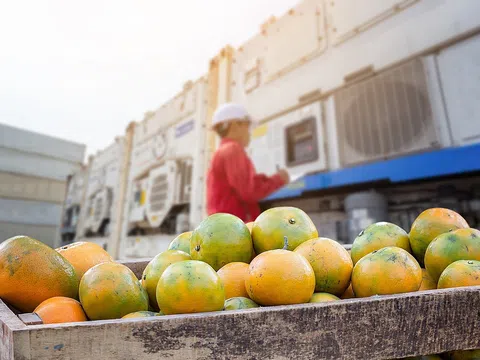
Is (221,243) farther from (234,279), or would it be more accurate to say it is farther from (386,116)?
(386,116)

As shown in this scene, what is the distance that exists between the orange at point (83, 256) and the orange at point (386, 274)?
2.46 ft

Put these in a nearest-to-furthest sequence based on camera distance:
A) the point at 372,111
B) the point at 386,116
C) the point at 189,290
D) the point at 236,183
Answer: the point at 189,290 < the point at 236,183 < the point at 386,116 < the point at 372,111

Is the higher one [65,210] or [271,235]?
[65,210]

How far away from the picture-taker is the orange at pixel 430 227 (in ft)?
3.31

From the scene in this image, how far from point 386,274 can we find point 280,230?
1.08ft

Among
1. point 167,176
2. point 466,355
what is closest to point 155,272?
point 466,355

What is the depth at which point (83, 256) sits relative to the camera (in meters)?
0.98

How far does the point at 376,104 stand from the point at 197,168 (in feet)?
10.3

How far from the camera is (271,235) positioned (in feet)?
3.28

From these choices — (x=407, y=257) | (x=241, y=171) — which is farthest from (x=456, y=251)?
(x=241, y=171)

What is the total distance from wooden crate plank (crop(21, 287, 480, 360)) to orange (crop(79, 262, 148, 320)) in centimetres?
19

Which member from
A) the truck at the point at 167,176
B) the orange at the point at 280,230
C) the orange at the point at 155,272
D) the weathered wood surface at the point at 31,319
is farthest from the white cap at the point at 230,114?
the weathered wood surface at the point at 31,319

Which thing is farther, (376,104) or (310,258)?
(376,104)

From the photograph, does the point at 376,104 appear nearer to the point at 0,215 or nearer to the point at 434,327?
the point at 434,327
